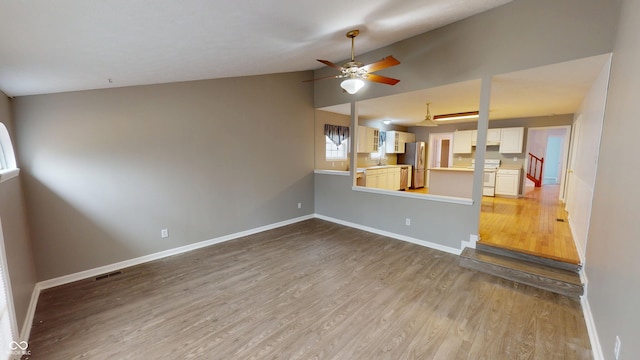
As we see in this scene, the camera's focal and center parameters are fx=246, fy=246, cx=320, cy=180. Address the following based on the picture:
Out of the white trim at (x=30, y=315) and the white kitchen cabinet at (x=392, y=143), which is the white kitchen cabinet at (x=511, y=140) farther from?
the white trim at (x=30, y=315)

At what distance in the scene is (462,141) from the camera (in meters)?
7.61

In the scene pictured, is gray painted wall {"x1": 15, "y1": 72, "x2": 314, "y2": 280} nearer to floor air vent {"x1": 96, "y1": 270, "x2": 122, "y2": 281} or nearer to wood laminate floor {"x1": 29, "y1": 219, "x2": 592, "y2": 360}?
floor air vent {"x1": 96, "y1": 270, "x2": 122, "y2": 281}

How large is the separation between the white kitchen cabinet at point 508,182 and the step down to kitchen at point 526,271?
4.77m

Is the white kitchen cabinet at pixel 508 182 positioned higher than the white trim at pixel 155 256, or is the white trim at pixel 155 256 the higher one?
the white kitchen cabinet at pixel 508 182

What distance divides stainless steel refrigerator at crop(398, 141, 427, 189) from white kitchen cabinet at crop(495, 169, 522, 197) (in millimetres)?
2373

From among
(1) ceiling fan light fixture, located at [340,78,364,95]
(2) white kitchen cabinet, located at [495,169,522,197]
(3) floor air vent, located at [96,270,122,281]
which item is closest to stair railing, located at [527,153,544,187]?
(2) white kitchen cabinet, located at [495,169,522,197]

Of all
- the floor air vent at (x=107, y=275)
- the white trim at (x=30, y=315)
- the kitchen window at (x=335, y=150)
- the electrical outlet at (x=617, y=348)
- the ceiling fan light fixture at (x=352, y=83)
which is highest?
the ceiling fan light fixture at (x=352, y=83)

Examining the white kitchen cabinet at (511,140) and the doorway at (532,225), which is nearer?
the doorway at (532,225)

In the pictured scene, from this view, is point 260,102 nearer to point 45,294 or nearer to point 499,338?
point 45,294

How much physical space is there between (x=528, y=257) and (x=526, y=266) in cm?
20

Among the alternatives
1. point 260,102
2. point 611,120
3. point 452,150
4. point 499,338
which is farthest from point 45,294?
point 452,150

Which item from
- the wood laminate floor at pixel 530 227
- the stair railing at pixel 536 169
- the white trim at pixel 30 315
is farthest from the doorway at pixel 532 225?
the white trim at pixel 30 315

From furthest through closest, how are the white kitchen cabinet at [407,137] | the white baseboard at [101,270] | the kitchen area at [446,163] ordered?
the white kitchen cabinet at [407,137]
the kitchen area at [446,163]
the white baseboard at [101,270]

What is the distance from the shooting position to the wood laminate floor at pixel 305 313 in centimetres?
191
